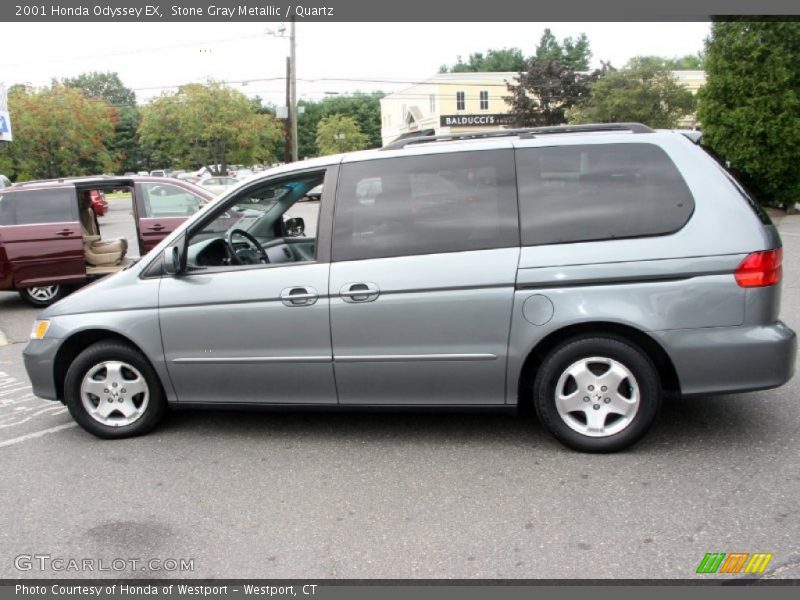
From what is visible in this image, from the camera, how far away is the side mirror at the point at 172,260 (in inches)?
181

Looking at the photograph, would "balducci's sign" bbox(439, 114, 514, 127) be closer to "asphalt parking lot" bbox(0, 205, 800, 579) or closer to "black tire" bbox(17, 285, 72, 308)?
"black tire" bbox(17, 285, 72, 308)

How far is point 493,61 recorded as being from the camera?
334 ft

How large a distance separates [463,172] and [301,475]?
2.04 metres

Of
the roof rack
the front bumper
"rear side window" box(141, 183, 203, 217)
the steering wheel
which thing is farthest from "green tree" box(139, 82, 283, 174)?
the roof rack

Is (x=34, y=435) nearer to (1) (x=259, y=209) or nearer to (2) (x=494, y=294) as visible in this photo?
(1) (x=259, y=209)

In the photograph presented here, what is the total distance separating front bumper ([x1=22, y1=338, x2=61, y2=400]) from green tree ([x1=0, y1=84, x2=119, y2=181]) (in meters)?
39.1

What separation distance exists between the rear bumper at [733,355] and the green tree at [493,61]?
9837cm

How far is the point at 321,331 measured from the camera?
14.3 ft

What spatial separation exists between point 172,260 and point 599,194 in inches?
106

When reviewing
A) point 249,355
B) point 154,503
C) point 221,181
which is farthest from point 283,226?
point 221,181

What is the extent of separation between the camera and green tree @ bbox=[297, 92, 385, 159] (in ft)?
309
